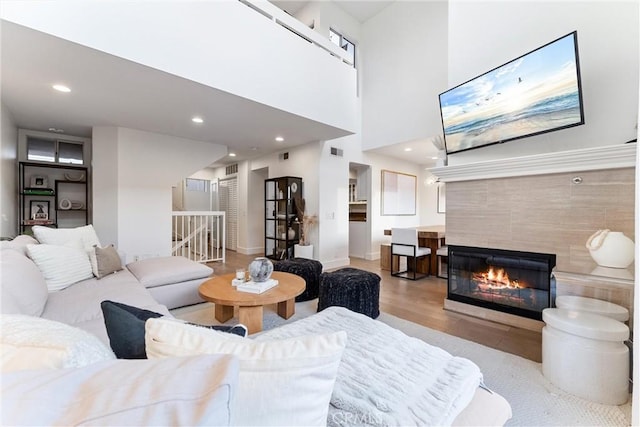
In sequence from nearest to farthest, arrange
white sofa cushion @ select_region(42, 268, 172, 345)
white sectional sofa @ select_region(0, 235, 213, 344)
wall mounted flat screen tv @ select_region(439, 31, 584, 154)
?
white sectional sofa @ select_region(0, 235, 213, 344) < white sofa cushion @ select_region(42, 268, 172, 345) < wall mounted flat screen tv @ select_region(439, 31, 584, 154)

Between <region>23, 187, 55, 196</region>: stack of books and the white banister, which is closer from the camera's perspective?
<region>23, 187, 55, 196</region>: stack of books

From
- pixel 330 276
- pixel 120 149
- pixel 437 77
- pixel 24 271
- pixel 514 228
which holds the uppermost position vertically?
pixel 437 77

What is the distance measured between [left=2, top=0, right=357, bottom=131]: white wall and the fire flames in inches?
113

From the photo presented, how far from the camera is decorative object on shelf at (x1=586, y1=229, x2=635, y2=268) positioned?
73.1 inches

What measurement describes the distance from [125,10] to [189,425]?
3103mm

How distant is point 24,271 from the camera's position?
64.6 inches

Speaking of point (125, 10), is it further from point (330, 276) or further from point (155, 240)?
point (155, 240)

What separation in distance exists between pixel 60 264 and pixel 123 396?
2487 millimetres

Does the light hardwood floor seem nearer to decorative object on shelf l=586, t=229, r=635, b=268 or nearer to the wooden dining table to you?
the wooden dining table

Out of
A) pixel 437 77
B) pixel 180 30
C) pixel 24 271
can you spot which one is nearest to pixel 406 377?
pixel 24 271

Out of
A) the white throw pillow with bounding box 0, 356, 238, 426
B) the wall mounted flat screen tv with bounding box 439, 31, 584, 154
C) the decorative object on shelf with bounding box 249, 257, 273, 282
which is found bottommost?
the decorative object on shelf with bounding box 249, 257, 273, 282

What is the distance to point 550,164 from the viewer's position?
2311 mm

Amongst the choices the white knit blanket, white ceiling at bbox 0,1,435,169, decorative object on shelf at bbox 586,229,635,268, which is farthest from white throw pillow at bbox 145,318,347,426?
white ceiling at bbox 0,1,435,169

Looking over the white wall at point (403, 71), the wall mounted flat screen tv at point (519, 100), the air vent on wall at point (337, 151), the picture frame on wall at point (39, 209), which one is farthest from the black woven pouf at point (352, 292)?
the picture frame on wall at point (39, 209)
